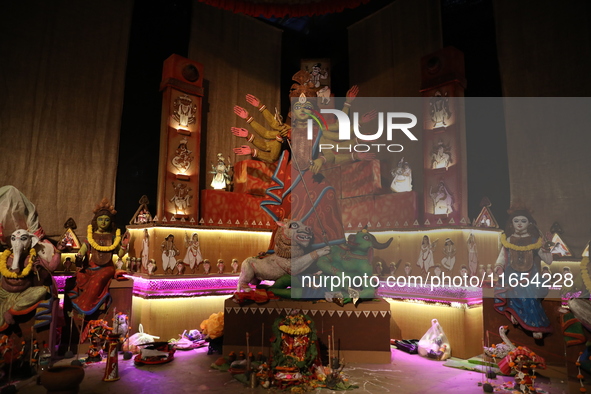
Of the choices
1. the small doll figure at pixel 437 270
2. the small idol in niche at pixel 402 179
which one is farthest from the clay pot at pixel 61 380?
the small idol in niche at pixel 402 179

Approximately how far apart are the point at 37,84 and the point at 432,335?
24.7 feet

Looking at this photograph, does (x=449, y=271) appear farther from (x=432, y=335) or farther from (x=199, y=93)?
(x=199, y=93)

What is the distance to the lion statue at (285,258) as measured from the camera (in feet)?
17.5

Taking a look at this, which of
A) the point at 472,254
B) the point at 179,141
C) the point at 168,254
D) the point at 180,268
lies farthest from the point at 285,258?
the point at 179,141

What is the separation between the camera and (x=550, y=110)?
253 inches

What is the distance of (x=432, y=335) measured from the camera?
5.19 metres

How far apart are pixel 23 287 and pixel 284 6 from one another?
5144 mm

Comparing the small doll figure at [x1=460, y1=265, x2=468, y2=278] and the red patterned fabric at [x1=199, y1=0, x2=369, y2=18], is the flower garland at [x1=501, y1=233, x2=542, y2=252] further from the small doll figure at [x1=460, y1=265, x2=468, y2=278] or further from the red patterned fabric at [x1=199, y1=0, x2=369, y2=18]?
the red patterned fabric at [x1=199, y1=0, x2=369, y2=18]

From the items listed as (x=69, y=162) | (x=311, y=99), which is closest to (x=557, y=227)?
(x=311, y=99)

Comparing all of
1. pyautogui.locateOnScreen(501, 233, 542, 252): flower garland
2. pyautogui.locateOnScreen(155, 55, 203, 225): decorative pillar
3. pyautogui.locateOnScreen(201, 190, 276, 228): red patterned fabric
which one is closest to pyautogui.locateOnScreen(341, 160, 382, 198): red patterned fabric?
pyautogui.locateOnScreen(201, 190, 276, 228): red patterned fabric

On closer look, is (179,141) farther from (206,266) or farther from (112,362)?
(112,362)

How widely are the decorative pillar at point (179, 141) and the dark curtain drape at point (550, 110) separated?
18.9 feet

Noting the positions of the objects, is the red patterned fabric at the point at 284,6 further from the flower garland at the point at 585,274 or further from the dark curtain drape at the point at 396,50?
the flower garland at the point at 585,274

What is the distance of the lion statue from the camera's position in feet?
17.5
